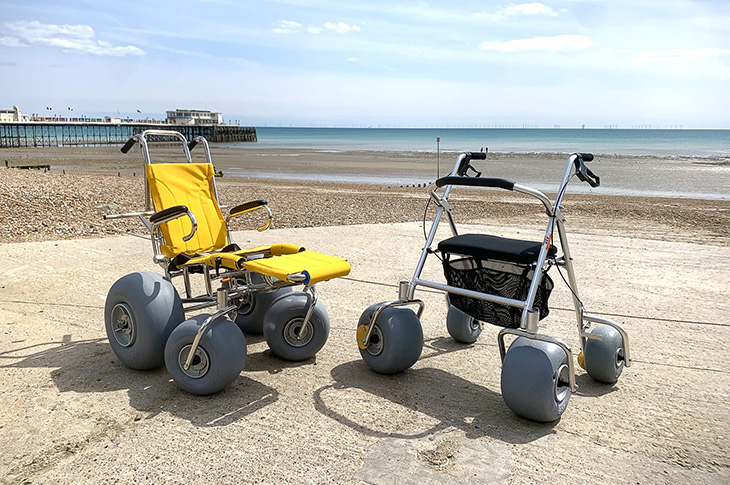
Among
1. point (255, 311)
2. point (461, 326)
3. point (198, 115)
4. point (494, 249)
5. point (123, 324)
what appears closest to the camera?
point (494, 249)

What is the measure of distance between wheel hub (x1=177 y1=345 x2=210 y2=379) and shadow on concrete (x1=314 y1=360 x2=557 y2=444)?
24.7 inches

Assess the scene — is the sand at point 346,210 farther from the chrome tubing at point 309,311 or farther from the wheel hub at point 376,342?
the wheel hub at point 376,342

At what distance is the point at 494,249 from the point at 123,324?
2.24 m

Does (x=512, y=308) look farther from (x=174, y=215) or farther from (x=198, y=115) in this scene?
(x=198, y=115)

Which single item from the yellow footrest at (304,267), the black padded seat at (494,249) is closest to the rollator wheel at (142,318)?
the yellow footrest at (304,267)

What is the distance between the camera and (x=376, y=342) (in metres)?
3.71

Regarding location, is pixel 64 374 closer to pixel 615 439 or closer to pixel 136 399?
pixel 136 399

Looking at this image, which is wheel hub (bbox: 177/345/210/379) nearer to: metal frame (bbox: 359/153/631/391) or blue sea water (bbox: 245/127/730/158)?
metal frame (bbox: 359/153/631/391)

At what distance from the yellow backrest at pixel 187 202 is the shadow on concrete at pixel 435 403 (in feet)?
4.99

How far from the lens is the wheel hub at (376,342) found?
12.0ft

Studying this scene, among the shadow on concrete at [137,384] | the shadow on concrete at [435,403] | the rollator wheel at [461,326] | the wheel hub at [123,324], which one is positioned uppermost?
the wheel hub at [123,324]

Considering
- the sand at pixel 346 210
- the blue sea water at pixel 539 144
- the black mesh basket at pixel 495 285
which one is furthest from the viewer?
the blue sea water at pixel 539 144

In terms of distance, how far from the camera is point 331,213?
38.0 feet

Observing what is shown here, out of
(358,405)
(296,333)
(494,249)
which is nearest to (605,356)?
(494,249)
